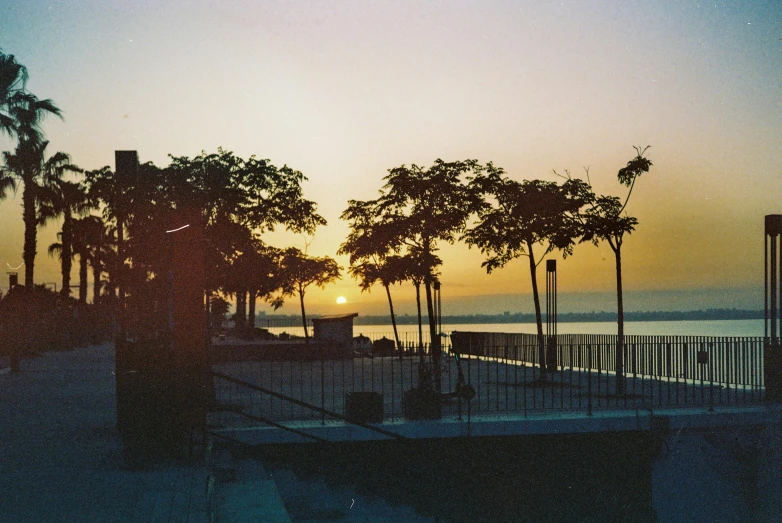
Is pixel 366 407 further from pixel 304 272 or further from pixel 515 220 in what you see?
pixel 304 272

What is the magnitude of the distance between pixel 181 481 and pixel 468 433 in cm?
610

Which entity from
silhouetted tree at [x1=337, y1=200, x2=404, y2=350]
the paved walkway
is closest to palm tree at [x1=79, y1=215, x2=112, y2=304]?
silhouetted tree at [x1=337, y1=200, x2=404, y2=350]

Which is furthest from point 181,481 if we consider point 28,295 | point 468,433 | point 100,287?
point 100,287

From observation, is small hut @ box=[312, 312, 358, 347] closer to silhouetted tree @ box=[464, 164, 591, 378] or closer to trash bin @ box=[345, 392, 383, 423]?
silhouetted tree @ box=[464, 164, 591, 378]

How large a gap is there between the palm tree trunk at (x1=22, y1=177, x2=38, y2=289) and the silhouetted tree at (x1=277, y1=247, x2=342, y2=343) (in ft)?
40.7

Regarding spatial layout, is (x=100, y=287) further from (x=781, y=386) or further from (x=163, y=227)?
(x=781, y=386)

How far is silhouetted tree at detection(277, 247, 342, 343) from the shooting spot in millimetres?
47781

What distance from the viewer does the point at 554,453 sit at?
15.6 metres

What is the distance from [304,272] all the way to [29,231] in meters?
14.9

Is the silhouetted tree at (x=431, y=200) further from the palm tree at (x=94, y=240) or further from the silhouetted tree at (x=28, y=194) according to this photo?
the palm tree at (x=94, y=240)

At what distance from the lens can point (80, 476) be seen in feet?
35.2

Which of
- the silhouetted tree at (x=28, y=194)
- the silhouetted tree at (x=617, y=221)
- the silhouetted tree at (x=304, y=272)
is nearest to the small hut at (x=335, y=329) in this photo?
the silhouetted tree at (x=304, y=272)

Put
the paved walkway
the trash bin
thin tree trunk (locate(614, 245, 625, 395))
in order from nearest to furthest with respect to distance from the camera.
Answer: the paved walkway → the trash bin → thin tree trunk (locate(614, 245, 625, 395))

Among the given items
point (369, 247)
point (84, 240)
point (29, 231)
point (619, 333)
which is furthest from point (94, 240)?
point (619, 333)
